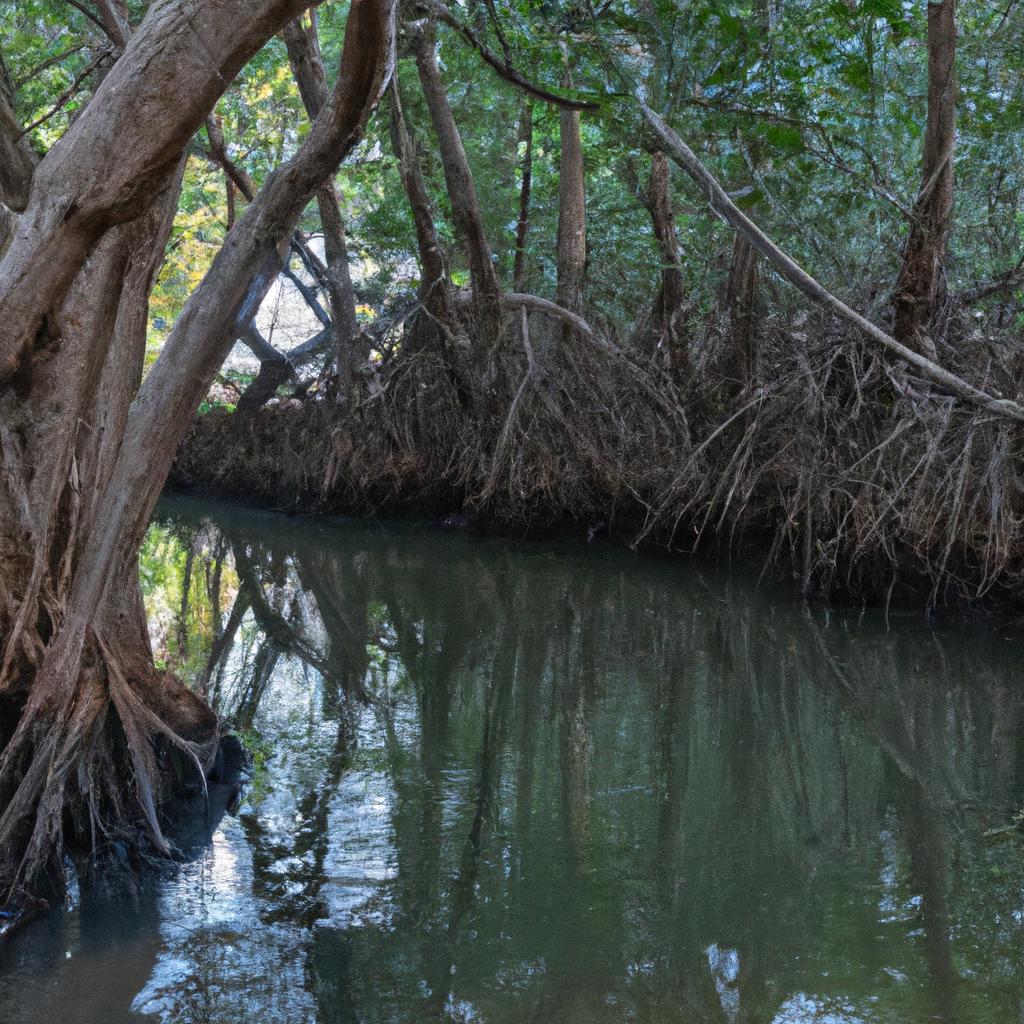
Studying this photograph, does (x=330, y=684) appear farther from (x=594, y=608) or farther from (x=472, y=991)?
(x=472, y=991)

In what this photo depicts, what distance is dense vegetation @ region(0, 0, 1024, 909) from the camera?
3.78 meters

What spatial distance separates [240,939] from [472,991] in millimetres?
729

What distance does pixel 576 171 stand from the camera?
11812 mm

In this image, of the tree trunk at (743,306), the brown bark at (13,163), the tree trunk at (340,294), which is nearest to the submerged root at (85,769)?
the brown bark at (13,163)

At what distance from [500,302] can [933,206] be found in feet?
14.5

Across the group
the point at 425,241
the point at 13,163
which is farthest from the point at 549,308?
the point at 13,163

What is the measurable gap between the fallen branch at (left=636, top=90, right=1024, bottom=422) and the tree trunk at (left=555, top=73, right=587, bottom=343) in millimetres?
3632

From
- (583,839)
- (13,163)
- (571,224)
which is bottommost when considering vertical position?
(583,839)

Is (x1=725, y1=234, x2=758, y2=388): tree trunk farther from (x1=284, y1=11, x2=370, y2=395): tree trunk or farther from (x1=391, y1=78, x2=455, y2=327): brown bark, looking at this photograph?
(x1=284, y1=11, x2=370, y2=395): tree trunk

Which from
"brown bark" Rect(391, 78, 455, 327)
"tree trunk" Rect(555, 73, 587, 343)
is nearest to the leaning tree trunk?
"brown bark" Rect(391, 78, 455, 327)

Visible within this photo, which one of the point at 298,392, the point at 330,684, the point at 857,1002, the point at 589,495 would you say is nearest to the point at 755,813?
the point at 857,1002

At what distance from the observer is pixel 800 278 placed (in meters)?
7.52

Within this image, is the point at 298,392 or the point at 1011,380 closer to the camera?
the point at 1011,380

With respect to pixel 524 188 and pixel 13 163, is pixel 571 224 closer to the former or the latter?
pixel 524 188
